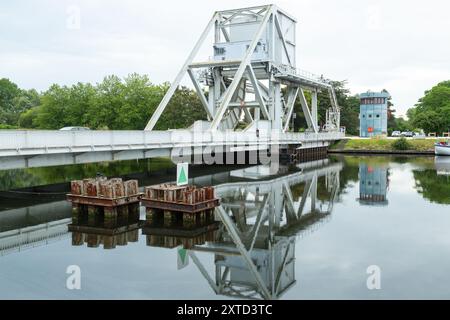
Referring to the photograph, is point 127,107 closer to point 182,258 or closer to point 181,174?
point 181,174

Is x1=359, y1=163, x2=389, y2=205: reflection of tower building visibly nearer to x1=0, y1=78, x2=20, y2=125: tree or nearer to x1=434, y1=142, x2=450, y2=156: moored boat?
x1=434, y1=142, x2=450, y2=156: moored boat

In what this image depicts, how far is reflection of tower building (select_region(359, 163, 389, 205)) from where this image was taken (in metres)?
22.7

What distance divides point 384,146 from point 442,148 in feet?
26.1

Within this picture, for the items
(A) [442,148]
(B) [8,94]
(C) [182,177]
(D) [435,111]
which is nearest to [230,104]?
(C) [182,177]

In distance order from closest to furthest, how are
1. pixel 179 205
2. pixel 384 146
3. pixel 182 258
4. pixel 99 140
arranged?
pixel 182 258, pixel 179 205, pixel 99 140, pixel 384 146

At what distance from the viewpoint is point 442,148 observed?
5284 centimetres

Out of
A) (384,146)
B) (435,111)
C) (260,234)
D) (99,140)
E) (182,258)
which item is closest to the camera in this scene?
(182,258)

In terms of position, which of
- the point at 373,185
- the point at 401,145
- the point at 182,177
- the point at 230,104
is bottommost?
the point at 373,185

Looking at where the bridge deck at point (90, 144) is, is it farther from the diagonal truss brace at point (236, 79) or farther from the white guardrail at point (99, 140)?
the diagonal truss brace at point (236, 79)

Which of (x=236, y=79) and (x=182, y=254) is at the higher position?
(x=236, y=79)

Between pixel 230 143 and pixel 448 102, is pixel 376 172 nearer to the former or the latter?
pixel 230 143

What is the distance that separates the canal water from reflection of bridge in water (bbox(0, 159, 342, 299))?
0.04 metres

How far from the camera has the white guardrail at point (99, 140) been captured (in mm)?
17156

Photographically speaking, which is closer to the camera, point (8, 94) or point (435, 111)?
point (435, 111)
